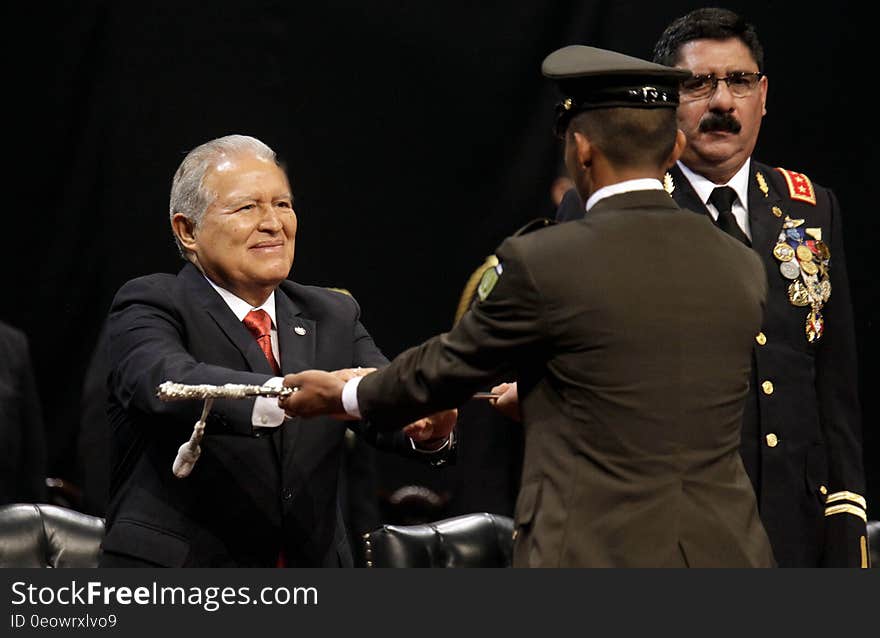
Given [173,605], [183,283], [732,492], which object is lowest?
[173,605]

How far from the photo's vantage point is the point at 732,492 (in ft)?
7.98

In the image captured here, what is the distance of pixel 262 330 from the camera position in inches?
118

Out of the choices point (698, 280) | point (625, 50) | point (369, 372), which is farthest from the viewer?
point (625, 50)

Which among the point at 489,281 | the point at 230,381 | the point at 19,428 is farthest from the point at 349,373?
the point at 19,428

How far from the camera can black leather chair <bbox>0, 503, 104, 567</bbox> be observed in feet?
11.0

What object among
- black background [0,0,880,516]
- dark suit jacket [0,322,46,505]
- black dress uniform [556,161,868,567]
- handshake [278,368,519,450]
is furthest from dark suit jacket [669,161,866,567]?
dark suit jacket [0,322,46,505]

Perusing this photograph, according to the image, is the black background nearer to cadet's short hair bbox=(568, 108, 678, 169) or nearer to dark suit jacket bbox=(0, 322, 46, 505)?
dark suit jacket bbox=(0, 322, 46, 505)

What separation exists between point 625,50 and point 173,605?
2979mm

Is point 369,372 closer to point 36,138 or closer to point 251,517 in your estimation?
point 251,517

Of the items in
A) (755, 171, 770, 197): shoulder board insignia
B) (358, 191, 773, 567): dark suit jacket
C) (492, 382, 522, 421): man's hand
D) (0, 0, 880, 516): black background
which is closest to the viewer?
(358, 191, 773, 567): dark suit jacket

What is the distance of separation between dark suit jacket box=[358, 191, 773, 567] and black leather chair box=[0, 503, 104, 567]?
139 centimetres

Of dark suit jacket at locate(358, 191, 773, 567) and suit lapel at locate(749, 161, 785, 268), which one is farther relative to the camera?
suit lapel at locate(749, 161, 785, 268)

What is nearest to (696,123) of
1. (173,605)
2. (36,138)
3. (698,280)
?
(698,280)

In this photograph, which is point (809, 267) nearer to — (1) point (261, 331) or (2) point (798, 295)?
(2) point (798, 295)
